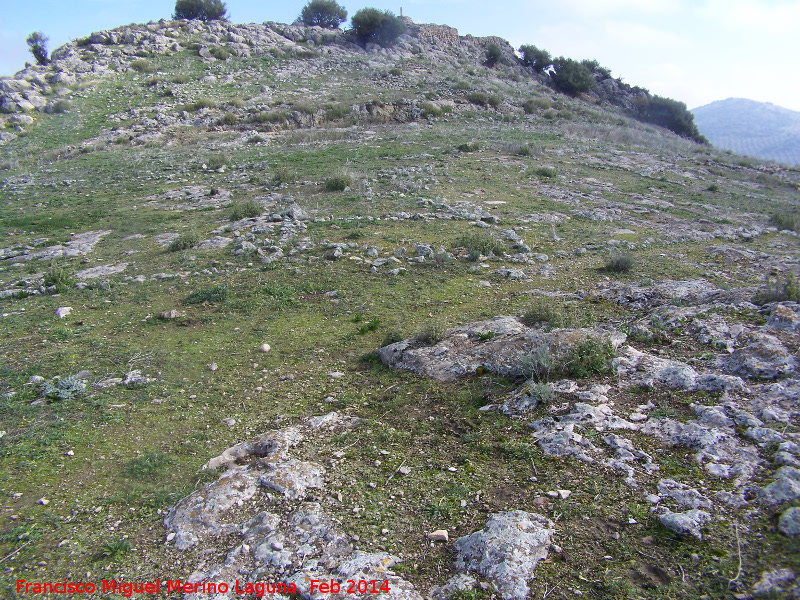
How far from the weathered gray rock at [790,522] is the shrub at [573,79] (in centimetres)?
4485

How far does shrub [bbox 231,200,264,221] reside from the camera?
10266 mm

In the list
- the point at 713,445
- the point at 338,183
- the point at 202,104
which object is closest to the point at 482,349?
the point at 713,445

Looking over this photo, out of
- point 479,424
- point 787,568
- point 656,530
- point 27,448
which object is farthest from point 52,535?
point 787,568

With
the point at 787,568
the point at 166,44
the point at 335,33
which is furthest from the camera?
the point at 335,33

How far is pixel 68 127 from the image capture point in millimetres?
19359

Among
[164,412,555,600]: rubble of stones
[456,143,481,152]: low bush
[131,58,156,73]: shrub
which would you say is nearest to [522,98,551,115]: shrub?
[456,143,481,152]: low bush

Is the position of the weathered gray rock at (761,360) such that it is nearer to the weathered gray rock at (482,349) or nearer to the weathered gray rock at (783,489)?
the weathered gray rock at (482,349)

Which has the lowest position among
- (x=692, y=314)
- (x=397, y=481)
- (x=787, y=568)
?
(x=397, y=481)

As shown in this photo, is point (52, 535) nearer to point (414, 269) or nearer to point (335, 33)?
point (414, 269)

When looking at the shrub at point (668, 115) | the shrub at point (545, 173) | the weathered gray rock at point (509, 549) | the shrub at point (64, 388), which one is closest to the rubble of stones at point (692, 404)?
the weathered gray rock at point (509, 549)

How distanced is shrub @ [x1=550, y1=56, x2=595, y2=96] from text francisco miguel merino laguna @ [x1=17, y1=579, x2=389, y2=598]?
4580 cm

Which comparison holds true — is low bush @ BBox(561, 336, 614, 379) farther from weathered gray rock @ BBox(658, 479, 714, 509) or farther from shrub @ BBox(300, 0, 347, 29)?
shrub @ BBox(300, 0, 347, 29)

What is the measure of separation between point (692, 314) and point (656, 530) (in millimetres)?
3095

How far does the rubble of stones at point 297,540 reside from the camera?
2561mm
